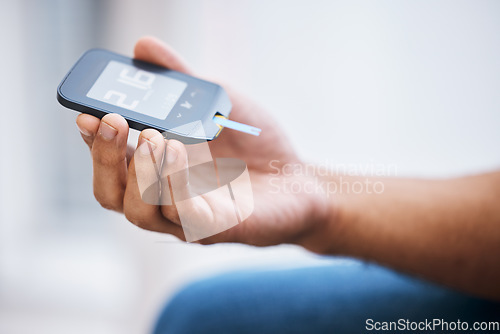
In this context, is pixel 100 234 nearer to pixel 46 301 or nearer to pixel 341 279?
pixel 46 301

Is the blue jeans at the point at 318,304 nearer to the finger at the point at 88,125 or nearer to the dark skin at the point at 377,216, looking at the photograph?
the dark skin at the point at 377,216

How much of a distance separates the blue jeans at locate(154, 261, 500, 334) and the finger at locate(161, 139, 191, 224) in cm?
24

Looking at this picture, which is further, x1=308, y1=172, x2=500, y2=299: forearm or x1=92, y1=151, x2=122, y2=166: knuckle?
x1=308, y1=172, x2=500, y2=299: forearm

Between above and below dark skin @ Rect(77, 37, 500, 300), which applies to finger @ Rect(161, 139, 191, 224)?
above

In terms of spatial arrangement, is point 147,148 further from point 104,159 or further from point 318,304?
point 318,304

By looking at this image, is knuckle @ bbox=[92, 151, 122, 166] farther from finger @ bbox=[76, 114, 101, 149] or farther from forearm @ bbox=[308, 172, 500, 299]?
forearm @ bbox=[308, 172, 500, 299]

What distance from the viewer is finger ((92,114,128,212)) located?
1.25ft

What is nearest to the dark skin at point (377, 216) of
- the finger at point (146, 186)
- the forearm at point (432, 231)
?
the forearm at point (432, 231)

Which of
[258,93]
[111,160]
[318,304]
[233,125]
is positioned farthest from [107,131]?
[258,93]

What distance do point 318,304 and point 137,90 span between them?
0.37 metres

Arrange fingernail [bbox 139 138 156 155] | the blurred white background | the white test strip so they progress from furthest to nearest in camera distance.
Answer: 1. the blurred white background
2. the white test strip
3. fingernail [bbox 139 138 156 155]

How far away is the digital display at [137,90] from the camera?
46 cm

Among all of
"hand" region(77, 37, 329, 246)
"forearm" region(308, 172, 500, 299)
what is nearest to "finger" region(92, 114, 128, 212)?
"hand" region(77, 37, 329, 246)

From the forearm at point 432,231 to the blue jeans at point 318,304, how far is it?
0.08 ft
